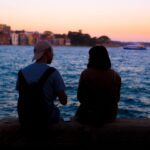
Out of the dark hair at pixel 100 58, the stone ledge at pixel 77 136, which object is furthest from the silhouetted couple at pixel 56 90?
the stone ledge at pixel 77 136

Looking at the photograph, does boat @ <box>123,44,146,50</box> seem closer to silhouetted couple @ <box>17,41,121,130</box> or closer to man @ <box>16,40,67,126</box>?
silhouetted couple @ <box>17,41,121,130</box>

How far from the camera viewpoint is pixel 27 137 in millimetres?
4273

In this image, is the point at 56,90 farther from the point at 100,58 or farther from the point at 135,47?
the point at 135,47

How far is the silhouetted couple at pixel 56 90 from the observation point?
4199 millimetres

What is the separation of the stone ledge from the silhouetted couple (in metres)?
0.12

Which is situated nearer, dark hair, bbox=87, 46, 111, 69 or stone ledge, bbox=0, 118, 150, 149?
stone ledge, bbox=0, 118, 150, 149

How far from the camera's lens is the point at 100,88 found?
4.62 m

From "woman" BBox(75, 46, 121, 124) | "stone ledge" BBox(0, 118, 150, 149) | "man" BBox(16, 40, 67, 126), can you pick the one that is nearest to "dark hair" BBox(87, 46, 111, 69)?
"woman" BBox(75, 46, 121, 124)

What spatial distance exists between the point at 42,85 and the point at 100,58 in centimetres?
76

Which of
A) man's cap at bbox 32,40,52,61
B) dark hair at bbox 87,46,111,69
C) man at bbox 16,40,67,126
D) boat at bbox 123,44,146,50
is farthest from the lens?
boat at bbox 123,44,146,50

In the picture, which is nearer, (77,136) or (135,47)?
(77,136)

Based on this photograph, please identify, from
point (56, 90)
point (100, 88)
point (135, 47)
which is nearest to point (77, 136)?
point (56, 90)

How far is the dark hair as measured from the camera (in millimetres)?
4590

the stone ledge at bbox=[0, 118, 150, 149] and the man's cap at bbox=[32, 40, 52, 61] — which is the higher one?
the man's cap at bbox=[32, 40, 52, 61]
